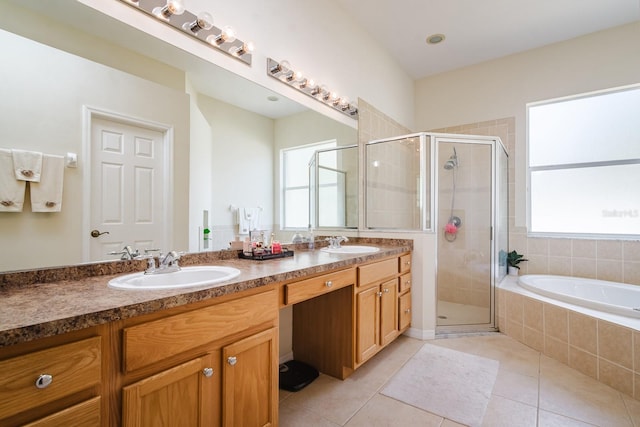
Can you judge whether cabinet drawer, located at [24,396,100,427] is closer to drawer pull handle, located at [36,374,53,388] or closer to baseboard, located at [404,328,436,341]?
drawer pull handle, located at [36,374,53,388]

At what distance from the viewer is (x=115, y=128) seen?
1.24 metres

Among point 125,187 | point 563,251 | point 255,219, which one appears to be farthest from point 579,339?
point 125,187

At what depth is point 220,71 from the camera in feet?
5.51

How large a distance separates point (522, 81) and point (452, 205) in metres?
1.66

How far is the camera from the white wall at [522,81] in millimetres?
2920

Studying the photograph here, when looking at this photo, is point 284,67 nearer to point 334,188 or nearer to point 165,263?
point 334,188

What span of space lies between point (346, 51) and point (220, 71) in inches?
61.0

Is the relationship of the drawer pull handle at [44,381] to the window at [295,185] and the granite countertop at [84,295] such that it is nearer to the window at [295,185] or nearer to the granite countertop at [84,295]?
the granite countertop at [84,295]

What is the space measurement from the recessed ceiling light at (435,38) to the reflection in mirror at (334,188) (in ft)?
4.83

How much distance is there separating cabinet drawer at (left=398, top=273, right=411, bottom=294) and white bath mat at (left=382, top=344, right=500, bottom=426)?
1.59 ft

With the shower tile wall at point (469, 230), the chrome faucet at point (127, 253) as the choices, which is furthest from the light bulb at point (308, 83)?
the chrome faucet at point (127, 253)

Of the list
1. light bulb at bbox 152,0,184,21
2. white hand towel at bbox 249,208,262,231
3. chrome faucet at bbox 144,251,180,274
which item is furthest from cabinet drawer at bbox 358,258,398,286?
light bulb at bbox 152,0,184,21

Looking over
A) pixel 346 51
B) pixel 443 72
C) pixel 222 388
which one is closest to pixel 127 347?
pixel 222 388

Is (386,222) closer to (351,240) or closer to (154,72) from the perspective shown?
(351,240)
